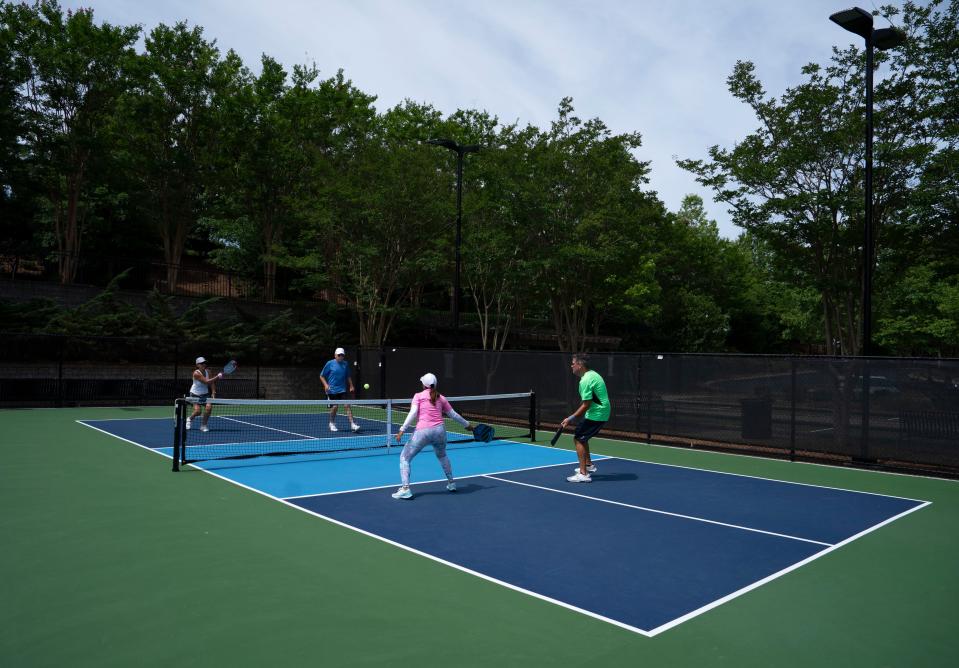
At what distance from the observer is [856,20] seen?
42.7ft

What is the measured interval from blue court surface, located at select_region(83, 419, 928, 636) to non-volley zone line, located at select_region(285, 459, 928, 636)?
0.02m

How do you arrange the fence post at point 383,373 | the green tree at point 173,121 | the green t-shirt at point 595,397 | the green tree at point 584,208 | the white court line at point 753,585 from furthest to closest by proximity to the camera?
1. the green tree at point 173,121
2. the green tree at point 584,208
3. the fence post at point 383,373
4. the green t-shirt at point 595,397
5. the white court line at point 753,585

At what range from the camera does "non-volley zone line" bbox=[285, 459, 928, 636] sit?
612 centimetres

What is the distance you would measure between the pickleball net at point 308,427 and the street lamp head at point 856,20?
9.99m

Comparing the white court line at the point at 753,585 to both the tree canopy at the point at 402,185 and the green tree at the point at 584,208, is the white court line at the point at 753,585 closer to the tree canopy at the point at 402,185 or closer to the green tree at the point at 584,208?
the tree canopy at the point at 402,185

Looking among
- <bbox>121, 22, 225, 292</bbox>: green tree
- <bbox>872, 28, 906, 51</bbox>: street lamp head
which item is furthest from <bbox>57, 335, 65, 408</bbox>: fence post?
<bbox>872, 28, 906, 51</bbox>: street lamp head

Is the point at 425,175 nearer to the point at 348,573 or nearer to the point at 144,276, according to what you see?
the point at 144,276

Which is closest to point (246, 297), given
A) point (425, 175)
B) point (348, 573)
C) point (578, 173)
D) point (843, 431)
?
point (425, 175)

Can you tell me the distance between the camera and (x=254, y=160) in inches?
1336

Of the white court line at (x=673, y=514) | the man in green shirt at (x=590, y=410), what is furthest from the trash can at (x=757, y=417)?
the white court line at (x=673, y=514)

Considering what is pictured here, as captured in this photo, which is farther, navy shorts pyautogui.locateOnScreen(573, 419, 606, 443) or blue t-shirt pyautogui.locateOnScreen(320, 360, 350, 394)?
blue t-shirt pyautogui.locateOnScreen(320, 360, 350, 394)

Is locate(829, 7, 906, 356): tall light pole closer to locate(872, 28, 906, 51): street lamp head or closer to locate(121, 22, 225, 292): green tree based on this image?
locate(872, 28, 906, 51): street lamp head

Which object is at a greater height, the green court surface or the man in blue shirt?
the man in blue shirt

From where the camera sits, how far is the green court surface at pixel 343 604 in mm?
4730
